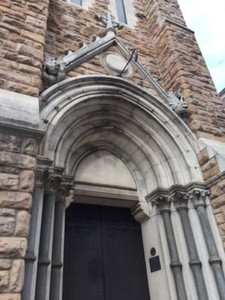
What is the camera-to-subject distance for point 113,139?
4598mm

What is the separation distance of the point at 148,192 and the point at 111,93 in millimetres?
1643

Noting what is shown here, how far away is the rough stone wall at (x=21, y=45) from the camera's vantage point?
9.92 feet

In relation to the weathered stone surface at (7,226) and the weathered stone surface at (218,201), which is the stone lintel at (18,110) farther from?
the weathered stone surface at (218,201)

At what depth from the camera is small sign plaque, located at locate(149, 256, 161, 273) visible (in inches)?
149

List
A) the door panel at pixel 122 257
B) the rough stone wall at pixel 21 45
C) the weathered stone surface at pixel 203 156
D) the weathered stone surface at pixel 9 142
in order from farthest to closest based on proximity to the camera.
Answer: the weathered stone surface at pixel 203 156
the door panel at pixel 122 257
the rough stone wall at pixel 21 45
the weathered stone surface at pixel 9 142

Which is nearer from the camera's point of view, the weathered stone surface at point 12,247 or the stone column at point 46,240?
the weathered stone surface at point 12,247

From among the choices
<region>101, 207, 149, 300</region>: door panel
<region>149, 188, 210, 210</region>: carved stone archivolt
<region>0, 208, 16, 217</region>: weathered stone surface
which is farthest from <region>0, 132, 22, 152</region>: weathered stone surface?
<region>149, 188, 210, 210</region>: carved stone archivolt

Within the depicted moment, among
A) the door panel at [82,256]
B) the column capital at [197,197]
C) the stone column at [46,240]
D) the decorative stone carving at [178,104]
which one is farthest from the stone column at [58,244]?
the decorative stone carving at [178,104]

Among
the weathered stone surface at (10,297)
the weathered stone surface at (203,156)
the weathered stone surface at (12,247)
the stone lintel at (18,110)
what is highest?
the weathered stone surface at (203,156)

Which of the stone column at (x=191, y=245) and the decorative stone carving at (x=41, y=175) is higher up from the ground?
the decorative stone carving at (x=41, y=175)

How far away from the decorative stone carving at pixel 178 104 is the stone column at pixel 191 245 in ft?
4.92

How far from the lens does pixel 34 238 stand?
2.70 metres

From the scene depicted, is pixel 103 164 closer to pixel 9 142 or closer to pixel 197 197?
pixel 197 197

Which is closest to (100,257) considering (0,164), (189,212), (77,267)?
(77,267)
